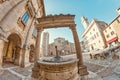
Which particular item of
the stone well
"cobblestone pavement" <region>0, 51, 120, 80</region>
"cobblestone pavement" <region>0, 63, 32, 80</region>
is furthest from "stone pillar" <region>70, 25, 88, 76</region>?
"cobblestone pavement" <region>0, 63, 32, 80</region>

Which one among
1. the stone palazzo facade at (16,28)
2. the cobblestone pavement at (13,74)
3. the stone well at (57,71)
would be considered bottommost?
the cobblestone pavement at (13,74)

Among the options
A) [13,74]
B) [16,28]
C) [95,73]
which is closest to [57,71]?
[95,73]

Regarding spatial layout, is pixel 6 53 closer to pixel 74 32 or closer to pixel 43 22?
pixel 43 22

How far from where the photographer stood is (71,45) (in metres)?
48.6

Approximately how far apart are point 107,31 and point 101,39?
3548 millimetres

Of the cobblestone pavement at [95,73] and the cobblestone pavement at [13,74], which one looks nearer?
the cobblestone pavement at [95,73]

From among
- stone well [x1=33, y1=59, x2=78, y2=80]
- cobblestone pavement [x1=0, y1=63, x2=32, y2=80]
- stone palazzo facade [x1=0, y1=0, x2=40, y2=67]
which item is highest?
stone palazzo facade [x1=0, y1=0, x2=40, y2=67]

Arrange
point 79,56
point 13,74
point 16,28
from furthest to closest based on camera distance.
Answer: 1. point 16,28
2. point 13,74
3. point 79,56

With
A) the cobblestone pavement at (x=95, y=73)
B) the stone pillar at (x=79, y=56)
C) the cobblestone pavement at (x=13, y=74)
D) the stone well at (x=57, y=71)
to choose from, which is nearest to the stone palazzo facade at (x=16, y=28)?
the cobblestone pavement at (x=13, y=74)

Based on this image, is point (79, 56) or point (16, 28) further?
point (16, 28)

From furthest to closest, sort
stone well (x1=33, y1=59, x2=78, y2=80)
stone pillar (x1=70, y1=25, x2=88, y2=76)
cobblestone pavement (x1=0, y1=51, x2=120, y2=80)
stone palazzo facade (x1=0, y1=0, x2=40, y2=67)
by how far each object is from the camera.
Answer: stone palazzo facade (x1=0, y1=0, x2=40, y2=67) → stone pillar (x1=70, y1=25, x2=88, y2=76) → cobblestone pavement (x1=0, y1=51, x2=120, y2=80) → stone well (x1=33, y1=59, x2=78, y2=80)

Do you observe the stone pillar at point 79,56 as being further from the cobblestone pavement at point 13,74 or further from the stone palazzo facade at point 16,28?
the stone palazzo facade at point 16,28

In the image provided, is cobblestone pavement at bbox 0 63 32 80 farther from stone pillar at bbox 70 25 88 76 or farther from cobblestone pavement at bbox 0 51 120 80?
stone pillar at bbox 70 25 88 76

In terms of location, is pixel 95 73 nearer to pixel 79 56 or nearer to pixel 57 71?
A: pixel 79 56
